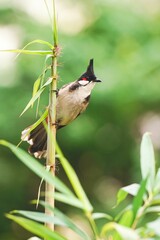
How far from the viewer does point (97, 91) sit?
5.67m

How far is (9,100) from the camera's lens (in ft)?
18.9

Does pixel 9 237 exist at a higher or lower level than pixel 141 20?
lower

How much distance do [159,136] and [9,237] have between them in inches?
73.3

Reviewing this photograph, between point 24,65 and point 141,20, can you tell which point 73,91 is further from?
point 141,20

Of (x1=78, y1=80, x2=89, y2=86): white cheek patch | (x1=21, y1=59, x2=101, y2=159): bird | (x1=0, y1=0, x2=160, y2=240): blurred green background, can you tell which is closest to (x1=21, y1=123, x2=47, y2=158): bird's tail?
(x1=21, y1=59, x2=101, y2=159): bird

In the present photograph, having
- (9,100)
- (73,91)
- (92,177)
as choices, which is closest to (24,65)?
(9,100)

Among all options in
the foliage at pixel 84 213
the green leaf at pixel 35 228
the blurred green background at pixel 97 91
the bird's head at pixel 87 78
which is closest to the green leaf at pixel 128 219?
the foliage at pixel 84 213

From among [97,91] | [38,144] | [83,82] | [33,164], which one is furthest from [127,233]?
[97,91]

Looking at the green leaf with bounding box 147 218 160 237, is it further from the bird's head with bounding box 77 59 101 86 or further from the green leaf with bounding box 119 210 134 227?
the bird's head with bounding box 77 59 101 86

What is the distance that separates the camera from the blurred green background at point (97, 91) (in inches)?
226

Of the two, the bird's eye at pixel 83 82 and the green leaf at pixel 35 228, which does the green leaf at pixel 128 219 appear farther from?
the bird's eye at pixel 83 82

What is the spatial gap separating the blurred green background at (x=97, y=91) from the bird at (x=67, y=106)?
3.07m

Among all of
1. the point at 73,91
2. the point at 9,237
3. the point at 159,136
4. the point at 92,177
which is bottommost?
the point at 9,237

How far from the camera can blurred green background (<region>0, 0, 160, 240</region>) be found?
573 cm
